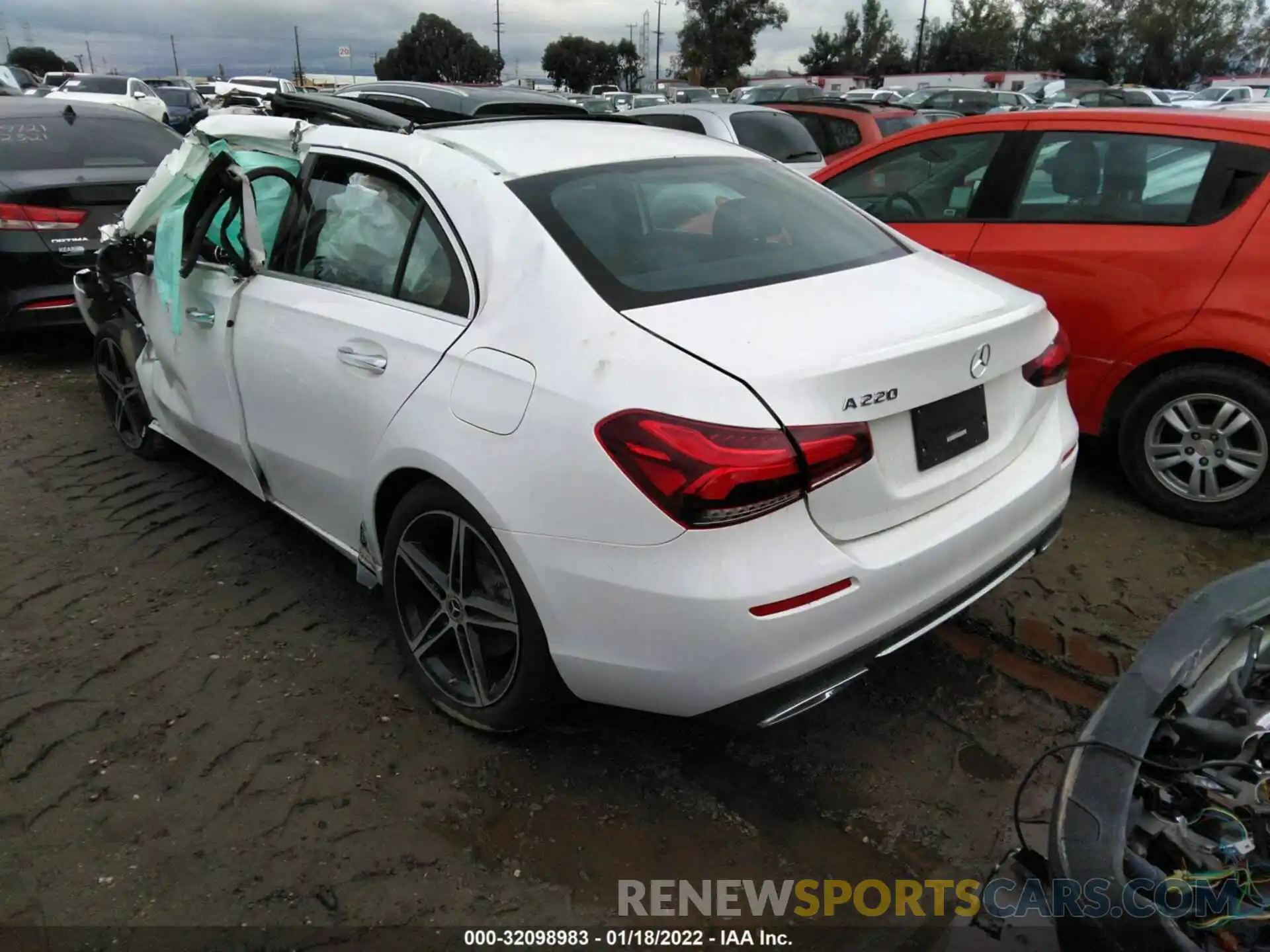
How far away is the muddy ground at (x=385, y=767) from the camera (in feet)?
7.75

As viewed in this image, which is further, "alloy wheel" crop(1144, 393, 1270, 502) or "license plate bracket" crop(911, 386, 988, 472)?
"alloy wheel" crop(1144, 393, 1270, 502)

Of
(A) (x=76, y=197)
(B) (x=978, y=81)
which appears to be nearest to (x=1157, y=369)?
(A) (x=76, y=197)

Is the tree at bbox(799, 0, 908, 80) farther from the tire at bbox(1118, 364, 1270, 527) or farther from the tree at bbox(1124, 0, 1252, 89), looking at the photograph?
the tire at bbox(1118, 364, 1270, 527)

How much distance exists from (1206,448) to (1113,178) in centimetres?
125

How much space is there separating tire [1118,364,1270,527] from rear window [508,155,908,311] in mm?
1655

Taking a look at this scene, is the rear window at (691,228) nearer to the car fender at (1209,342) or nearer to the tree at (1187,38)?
the car fender at (1209,342)

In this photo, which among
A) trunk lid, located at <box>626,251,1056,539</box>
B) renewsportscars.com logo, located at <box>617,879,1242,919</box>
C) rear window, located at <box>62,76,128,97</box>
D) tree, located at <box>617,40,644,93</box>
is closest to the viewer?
trunk lid, located at <box>626,251,1056,539</box>

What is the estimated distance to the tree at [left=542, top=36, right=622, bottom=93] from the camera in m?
73.6

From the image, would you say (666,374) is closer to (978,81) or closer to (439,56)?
(978,81)

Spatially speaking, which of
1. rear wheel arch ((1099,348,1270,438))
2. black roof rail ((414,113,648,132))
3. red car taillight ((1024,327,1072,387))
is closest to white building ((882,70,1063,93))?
rear wheel arch ((1099,348,1270,438))

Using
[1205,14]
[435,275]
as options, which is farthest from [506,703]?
[1205,14]

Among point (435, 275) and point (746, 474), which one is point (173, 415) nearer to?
point (435, 275)

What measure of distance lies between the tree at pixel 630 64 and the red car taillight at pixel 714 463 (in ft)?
244

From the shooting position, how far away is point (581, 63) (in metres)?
73.8
